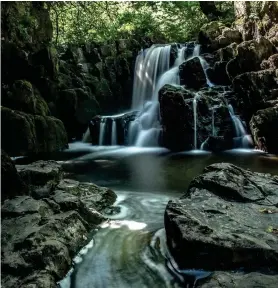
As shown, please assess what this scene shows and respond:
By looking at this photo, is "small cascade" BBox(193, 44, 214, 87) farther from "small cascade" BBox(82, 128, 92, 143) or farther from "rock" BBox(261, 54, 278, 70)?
"small cascade" BBox(82, 128, 92, 143)

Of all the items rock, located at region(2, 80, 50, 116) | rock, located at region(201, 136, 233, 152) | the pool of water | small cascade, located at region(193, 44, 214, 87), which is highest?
small cascade, located at region(193, 44, 214, 87)

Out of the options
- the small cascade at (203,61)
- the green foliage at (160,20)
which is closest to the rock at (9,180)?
the small cascade at (203,61)

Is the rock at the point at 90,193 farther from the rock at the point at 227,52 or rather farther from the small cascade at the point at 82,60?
the small cascade at the point at 82,60

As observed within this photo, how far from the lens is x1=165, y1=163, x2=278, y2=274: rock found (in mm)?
3768

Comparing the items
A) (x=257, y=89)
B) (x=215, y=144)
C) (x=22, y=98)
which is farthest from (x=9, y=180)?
(x=257, y=89)

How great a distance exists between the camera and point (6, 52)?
12891 millimetres

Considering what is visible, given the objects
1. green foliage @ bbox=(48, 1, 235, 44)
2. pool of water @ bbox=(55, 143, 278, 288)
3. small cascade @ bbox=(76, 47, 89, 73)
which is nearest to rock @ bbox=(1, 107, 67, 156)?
pool of water @ bbox=(55, 143, 278, 288)

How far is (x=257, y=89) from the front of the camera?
13.1m

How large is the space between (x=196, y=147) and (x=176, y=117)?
1.39 meters

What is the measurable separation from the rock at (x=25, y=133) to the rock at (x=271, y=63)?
29.7 feet

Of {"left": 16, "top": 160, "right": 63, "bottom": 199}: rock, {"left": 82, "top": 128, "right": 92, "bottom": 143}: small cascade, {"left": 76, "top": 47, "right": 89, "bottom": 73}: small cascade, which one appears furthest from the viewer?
{"left": 76, "top": 47, "right": 89, "bottom": 73}: small cascade

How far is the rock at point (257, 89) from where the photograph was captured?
511 inches

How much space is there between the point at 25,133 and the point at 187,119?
600 cm

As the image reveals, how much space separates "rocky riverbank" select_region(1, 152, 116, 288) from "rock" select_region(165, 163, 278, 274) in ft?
4.48
